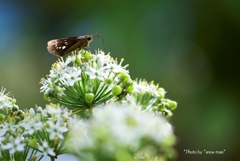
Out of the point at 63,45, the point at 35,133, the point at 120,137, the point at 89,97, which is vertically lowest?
the point at 120,137

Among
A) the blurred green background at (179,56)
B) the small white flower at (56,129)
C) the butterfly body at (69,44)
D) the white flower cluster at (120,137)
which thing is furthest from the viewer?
the blurred green background at (179,56)

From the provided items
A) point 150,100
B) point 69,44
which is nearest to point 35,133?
point 150,100

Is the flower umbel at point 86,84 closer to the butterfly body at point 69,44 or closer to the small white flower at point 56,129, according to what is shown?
the small white flower at point 56,129

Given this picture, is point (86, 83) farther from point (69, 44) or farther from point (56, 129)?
point (69, 44)

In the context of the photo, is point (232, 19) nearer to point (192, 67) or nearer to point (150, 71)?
point (192, 67)

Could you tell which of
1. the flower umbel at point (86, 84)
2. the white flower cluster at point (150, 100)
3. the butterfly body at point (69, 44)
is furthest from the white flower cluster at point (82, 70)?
the butterfly body at point (69, 44)

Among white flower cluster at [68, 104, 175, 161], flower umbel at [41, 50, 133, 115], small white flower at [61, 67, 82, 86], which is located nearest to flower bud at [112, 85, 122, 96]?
flower umbel at [41, 50, 133, 115]
